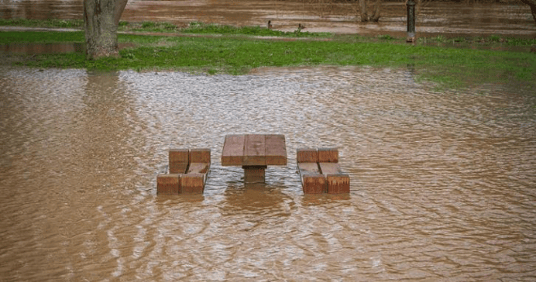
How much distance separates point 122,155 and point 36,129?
2153 millimetres

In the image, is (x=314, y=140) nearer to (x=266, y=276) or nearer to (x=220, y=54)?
(x=266, y=276)

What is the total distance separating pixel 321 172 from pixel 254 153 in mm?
820

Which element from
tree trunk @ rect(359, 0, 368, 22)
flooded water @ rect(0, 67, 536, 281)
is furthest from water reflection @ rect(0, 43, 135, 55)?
tree trunk @ rect(359, 0, 368, 22)

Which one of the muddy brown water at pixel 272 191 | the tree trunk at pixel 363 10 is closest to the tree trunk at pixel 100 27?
the muddy brown water at pixel 272 191

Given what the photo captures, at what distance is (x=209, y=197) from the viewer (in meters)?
7.82

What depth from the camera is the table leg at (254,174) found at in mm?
8250

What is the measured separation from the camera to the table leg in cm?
825

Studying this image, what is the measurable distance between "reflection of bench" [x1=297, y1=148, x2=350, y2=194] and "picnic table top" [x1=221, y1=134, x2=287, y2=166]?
31cm

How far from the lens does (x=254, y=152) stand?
316 inches

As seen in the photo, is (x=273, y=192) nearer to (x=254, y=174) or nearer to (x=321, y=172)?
(x=254, y=174)

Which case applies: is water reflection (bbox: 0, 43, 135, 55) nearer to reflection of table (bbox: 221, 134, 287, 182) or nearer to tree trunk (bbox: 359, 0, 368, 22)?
reflection of table (bbox: 221, 134, 287, 182)

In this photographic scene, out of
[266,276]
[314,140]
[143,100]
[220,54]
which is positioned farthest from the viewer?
[220,54]

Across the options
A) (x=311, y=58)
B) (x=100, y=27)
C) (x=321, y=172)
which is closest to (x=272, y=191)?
(x=321, y=172)

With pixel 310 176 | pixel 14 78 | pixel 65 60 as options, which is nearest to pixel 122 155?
pixel 310 176
